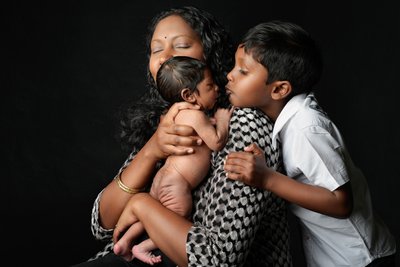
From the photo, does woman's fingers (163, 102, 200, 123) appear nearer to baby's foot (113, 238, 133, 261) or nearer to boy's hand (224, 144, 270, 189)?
boy's hand (224, 144, 270, 189)

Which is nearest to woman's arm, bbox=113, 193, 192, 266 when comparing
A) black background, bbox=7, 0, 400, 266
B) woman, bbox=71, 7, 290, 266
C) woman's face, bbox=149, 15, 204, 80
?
woman, bbox=71, 7, 290, 266

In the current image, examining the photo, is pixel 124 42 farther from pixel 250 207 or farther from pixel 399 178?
pixel 250 207

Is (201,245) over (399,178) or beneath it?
over

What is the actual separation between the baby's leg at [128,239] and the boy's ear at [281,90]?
2.16ft

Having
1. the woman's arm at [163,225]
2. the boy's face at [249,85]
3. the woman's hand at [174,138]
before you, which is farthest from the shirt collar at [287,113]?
the woman's arm at [163,225]

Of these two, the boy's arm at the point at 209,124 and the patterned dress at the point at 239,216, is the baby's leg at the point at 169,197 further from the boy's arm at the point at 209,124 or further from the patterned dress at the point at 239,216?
the boy's arm at the point at 209,124

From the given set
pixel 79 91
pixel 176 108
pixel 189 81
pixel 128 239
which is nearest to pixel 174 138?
pixel 176 108

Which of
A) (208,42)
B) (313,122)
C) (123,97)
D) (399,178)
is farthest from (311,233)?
(123,97)

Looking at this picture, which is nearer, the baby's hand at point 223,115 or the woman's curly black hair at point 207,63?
the baby's hand at point 223,115

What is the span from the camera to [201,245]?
204 cm

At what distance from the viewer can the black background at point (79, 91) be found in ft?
13.9

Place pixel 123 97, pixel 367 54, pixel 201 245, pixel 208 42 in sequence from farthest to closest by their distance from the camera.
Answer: pixel 123 97, pixel 367 54, pixel 208 42, pixel 201 245

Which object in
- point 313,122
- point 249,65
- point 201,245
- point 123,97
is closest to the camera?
point 201,245

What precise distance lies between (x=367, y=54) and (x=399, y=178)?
785 millimetres
